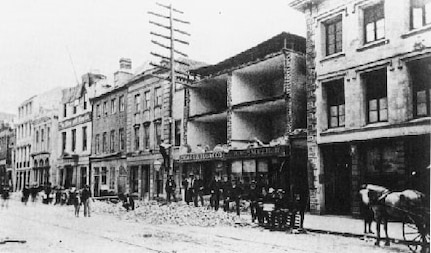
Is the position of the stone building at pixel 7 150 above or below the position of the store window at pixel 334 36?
below

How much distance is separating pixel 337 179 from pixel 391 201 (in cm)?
639

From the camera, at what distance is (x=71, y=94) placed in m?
34.8

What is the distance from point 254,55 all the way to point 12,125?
32085 mm

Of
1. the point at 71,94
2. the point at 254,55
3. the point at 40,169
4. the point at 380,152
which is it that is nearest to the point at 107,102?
the point at 71,94

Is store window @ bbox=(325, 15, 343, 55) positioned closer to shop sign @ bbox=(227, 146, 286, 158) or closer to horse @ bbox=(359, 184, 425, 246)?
shop sign @ bbox=(227, 146, 286, 158)

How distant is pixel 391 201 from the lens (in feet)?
26.5

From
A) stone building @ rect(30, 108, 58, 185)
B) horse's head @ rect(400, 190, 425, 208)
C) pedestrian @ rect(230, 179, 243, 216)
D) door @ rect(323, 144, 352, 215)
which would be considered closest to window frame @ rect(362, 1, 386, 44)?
door @ rect(323, 144, 352, 215)

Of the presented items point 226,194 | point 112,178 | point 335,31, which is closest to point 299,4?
point 335,31

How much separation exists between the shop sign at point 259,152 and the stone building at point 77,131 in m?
15.4

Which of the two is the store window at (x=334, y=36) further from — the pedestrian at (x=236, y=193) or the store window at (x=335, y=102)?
the pedestrian at (x=236, y=193)

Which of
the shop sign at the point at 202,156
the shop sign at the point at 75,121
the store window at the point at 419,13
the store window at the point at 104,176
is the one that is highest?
the store window at the point at 419,13

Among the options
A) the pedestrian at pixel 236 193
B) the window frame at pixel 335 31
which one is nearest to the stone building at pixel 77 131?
the pedestrian at pixel 236 193

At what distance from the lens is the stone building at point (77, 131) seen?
32.2 meters

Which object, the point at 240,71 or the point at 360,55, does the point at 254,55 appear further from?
the point at 360,55
